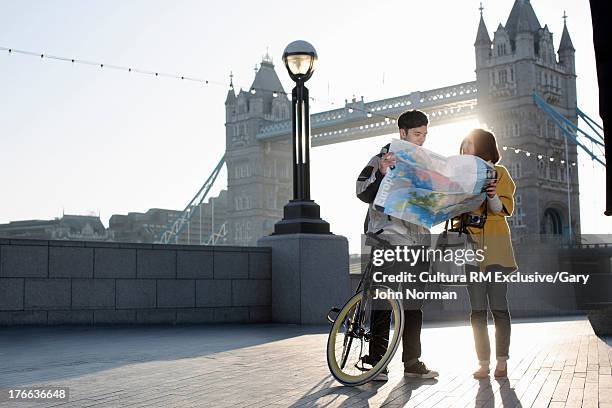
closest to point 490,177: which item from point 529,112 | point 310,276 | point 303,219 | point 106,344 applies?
point 106,344

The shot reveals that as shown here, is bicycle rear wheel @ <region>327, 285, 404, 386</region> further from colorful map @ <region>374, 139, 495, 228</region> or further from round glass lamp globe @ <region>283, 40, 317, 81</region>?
round glass lamp globe @ <region>283, 40, 317, 81</region>

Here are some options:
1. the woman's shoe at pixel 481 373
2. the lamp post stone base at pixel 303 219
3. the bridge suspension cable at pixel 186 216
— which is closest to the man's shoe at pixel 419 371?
the woman's shoe at pixel 481 373

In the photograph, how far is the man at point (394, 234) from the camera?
385 centimetres

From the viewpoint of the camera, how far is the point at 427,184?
140 inches

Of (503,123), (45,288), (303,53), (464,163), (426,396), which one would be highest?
(503,123)

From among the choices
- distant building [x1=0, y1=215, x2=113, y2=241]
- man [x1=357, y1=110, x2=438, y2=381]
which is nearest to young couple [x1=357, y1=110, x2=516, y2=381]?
man [x1=357, y1=110, x2=438, y2=381]

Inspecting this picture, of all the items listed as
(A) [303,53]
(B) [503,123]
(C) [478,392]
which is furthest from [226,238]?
(C) [478,392]

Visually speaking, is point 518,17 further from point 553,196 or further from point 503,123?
point 553,196

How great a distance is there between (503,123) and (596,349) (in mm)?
52720

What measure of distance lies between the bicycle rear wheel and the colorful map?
45cm

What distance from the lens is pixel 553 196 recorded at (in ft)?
182

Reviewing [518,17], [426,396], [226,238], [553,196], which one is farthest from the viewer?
[226,238]

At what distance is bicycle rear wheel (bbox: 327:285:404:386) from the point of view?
3.81 meters

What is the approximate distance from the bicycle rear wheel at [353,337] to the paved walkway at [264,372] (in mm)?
87
